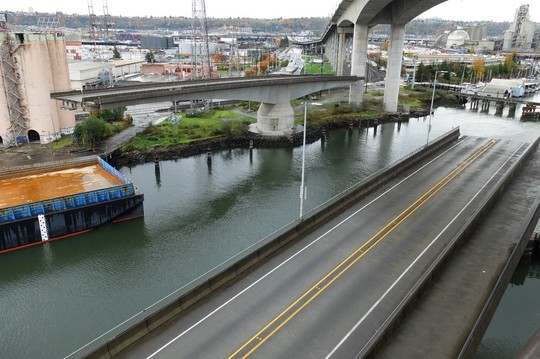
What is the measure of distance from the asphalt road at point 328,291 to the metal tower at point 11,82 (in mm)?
33061

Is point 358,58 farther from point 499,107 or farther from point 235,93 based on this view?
point 235,93

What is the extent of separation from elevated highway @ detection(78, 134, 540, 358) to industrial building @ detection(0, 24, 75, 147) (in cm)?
3184

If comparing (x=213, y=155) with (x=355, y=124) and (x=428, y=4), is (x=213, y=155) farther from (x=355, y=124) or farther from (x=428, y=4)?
(x=428, y=4)

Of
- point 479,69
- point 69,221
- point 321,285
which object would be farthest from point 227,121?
point 479,69

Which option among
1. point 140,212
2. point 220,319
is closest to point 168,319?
point 220,319

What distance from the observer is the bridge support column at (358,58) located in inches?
2657

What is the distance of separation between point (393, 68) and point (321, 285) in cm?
5757

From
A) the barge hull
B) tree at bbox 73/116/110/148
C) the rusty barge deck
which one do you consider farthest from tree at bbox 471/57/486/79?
the barge hull

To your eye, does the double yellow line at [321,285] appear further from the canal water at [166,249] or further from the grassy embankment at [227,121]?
the grassy embankment at [227,121]

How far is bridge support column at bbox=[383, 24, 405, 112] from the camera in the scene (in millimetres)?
67062

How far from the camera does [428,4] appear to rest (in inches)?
2324

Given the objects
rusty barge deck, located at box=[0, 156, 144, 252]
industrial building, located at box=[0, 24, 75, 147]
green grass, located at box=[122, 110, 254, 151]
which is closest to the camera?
rusty barge deck, located at box=[0, 156, 144, 252]

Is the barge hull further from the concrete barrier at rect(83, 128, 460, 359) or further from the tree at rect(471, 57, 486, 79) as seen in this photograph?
the tree at rect(471, 57, 486, 79)

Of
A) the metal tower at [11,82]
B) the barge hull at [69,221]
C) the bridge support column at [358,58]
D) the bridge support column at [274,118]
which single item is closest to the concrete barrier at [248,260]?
the barge hull at [69,221]
